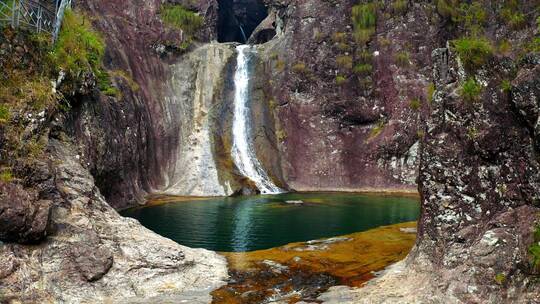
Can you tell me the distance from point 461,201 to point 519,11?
7143 mm

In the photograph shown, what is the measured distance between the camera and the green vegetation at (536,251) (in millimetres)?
13125

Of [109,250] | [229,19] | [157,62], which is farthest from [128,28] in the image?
[109,250]

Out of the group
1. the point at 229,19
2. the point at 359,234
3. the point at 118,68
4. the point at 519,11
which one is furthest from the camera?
the point at 229,19

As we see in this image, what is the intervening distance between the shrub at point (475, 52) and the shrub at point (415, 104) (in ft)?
155

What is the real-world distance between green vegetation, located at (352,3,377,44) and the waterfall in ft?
50.8

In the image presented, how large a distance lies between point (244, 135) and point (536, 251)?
51.9 metres

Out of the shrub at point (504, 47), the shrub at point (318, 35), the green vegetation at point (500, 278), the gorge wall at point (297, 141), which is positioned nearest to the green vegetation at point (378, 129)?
the gorge wall at point (297, 141)

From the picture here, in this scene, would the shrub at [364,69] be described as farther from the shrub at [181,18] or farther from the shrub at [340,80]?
the shrub at [181,18]

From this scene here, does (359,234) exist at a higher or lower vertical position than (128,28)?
lower

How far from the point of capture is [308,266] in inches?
832

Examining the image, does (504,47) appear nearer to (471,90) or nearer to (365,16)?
(471,90)

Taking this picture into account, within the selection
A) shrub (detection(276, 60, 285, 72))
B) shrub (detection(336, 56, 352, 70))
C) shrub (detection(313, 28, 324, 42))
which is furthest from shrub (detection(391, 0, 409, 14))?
shrub (detection(276, 60, 285, 72))

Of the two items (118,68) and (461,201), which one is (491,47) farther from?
(118,68)

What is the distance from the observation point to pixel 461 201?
16.3m
